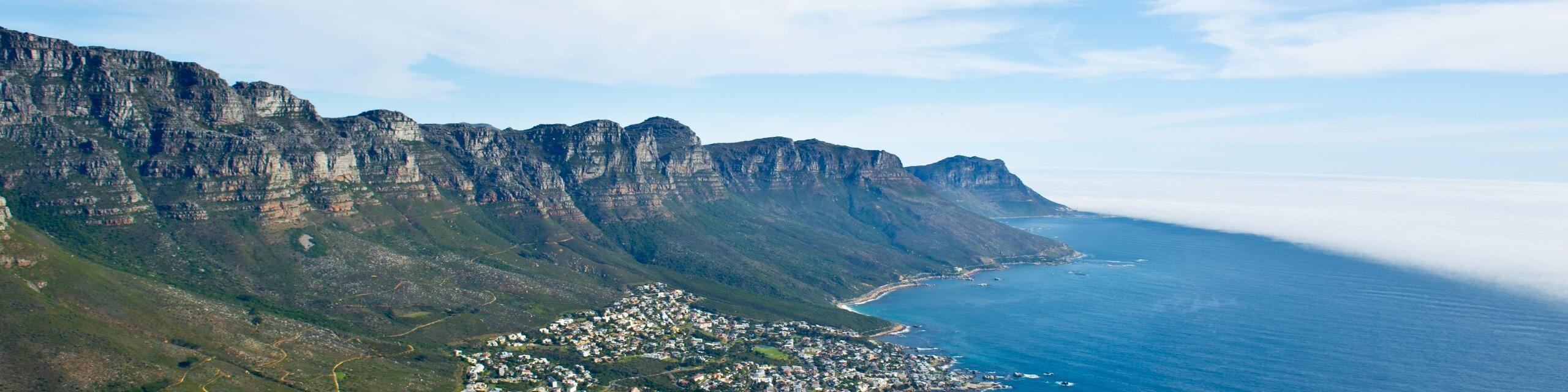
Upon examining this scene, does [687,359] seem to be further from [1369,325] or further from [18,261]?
[1369,325]

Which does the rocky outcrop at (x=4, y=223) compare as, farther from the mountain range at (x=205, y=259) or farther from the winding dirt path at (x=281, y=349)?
the winding dirt path at (x=281, y=349)

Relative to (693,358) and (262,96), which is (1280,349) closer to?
(693,358)

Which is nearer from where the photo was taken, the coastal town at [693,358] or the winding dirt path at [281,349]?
the winding dirt path at [281,349]

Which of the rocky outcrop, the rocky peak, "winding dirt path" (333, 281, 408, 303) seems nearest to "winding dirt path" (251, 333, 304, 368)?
"winding dirt path" (333, 281, 408, 303)

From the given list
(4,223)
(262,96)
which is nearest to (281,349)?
(4,223)

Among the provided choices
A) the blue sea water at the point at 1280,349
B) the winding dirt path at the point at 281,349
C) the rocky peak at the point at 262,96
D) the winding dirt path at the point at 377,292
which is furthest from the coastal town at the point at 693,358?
the rocky peak at the point at 262,96

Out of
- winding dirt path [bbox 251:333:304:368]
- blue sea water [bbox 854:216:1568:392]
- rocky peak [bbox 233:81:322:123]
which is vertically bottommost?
winding dirt path [bbox 251:333:304:368]

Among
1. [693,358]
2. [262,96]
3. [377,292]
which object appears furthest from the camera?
[262,96]

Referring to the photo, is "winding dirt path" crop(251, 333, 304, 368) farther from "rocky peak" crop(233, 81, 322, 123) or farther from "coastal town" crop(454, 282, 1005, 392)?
"rocky peak" crop(233, 81, 322, 123)
